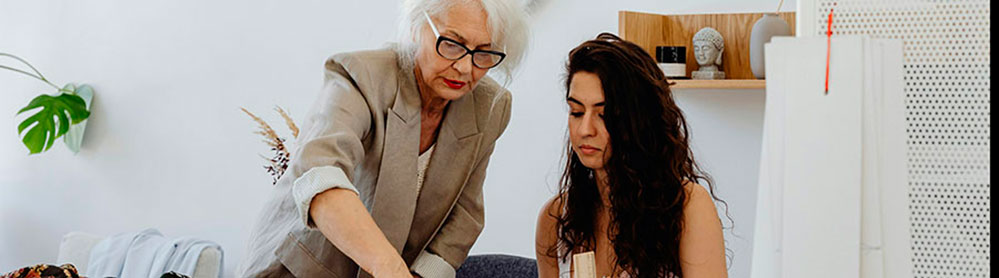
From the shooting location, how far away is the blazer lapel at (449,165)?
171cm

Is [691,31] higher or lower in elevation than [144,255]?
higher

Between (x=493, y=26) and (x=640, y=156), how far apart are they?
319mm

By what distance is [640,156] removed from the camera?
5.12ft

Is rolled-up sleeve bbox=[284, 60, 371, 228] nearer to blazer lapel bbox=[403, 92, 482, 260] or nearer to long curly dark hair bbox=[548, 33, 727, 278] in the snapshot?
blazer lapel bbox=[403, 92, 482, 260]

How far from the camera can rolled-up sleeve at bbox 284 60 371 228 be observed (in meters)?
1.33

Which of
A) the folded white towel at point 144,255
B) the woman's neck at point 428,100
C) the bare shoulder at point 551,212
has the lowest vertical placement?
the folded white towel at point 144,255

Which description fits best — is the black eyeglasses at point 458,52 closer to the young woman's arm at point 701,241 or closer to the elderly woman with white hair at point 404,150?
the elderly woman with white hair at point 404,150

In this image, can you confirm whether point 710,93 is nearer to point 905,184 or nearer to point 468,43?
point 468,43

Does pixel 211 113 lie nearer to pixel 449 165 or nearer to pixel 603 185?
pixel 449 165

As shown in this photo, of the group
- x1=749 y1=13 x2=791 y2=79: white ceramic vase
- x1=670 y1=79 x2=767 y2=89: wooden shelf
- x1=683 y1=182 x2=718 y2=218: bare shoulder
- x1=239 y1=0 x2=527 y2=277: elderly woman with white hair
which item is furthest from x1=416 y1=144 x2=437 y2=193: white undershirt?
x1=749 y1=13 x2=791 y2=79: white ceramic vase

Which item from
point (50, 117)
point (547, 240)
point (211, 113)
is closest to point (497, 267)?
point (547, 240)

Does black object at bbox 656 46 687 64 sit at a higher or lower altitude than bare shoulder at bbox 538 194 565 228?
higher

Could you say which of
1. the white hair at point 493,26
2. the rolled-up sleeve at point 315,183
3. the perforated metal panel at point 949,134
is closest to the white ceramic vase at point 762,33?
the white hair at point 493,26

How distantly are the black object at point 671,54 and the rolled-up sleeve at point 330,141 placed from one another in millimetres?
1010
